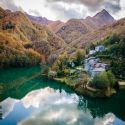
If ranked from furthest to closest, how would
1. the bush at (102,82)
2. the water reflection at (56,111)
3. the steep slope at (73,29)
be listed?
the steep slope at (73,29) < the bush at (102,82) < the water reflection at (56,111)

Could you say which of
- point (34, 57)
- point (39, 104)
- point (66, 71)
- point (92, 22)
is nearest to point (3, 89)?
point (39, 104)

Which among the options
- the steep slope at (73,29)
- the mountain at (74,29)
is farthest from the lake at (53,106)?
the steep slope at (73,29)

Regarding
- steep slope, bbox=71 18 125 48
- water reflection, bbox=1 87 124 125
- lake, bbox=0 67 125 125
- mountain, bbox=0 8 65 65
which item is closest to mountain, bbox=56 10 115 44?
mountain, bbox=0 8 65 65

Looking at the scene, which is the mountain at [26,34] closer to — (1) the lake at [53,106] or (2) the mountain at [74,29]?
(2) the mountain at [74,29]

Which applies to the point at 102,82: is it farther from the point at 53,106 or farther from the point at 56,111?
the point at 56,111

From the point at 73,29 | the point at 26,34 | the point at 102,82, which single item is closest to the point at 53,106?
the point at 102,82

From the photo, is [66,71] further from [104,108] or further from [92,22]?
[92,22]
